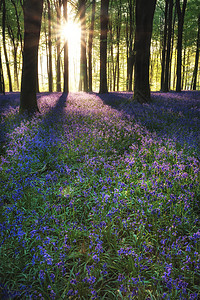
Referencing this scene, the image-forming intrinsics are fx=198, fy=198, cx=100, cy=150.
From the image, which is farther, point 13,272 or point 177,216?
point 177,216

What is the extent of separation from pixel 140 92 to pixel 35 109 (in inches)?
226

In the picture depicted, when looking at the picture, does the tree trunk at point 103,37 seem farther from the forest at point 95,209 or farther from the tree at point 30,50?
the forest at point 95,209

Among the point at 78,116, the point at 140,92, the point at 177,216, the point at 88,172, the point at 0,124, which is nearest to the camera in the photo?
the point at 177,216

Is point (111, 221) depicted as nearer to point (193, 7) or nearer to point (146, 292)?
point (146, 292)

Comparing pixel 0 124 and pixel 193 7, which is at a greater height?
pixel 193 7

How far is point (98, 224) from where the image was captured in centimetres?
251

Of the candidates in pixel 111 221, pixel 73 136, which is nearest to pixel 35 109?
pixel 73 136

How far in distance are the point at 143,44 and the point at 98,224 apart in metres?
10.7

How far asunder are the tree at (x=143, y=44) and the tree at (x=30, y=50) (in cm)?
516

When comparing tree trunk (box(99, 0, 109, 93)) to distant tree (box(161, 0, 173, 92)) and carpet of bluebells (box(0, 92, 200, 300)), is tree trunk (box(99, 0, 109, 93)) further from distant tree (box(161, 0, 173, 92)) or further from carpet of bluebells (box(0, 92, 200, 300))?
carpet of bluebells (box(0, 92, 200, 300))

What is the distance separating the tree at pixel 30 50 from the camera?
7883mm

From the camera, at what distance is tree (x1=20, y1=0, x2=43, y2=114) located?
25.9 ft

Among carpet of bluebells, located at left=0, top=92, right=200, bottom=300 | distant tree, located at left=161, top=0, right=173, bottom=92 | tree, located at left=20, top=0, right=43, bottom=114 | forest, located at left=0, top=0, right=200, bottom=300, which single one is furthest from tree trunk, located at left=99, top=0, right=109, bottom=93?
carpet of bluebells, located at left=0, top=92, right=200, bottom=300

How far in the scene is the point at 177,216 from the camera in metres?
2.45
